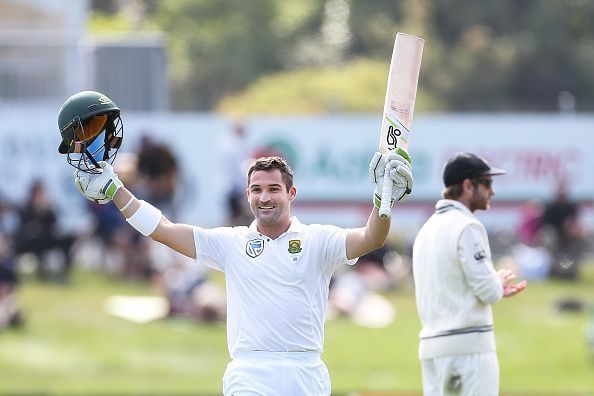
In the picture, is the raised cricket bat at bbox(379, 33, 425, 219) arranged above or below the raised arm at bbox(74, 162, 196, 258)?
above

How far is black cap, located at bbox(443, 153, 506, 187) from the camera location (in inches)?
348

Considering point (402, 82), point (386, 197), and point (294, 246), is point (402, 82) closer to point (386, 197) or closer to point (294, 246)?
point (386, 197)

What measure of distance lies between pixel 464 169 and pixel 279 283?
191 centimetres

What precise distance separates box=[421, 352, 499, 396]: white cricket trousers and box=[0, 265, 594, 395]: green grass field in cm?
745

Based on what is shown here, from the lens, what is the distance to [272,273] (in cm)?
737

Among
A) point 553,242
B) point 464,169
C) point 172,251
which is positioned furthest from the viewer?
point 553,242

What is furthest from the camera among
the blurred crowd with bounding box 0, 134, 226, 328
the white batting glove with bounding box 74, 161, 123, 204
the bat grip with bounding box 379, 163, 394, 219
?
the blurred crowd with bounding box 0, 134, 226, 328

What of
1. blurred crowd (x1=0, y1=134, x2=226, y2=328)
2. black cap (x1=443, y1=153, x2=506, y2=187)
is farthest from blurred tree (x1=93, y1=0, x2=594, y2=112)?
black cap (x1=443, y1=153, x2=506, y2=187)

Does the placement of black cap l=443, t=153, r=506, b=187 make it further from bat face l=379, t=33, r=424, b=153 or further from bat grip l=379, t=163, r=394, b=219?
bat grip l=379, t=163, r=394, b=219

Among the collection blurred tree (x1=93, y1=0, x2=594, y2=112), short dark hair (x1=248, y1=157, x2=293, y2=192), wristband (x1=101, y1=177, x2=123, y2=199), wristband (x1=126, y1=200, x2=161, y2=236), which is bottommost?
wristband (x1=126, y1=200, x2=161, y2=236)

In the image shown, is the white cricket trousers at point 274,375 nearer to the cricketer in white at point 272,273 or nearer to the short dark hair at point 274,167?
the cricketer in white at point 272,273

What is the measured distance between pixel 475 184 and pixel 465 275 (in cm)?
53

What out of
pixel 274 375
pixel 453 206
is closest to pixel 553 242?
pixel 453 206

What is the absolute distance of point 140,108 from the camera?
24.6m
